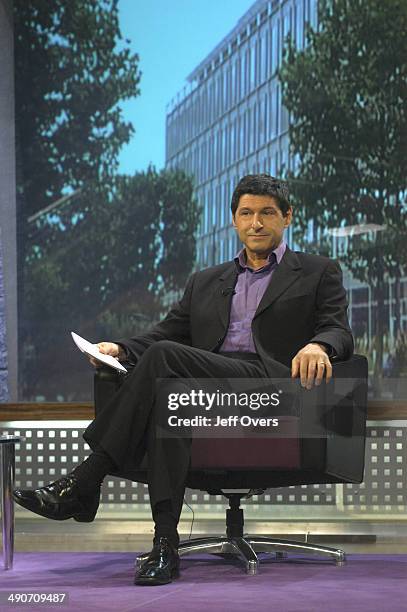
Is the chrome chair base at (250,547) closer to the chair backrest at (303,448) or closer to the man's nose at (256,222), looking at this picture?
the chair backrest at (303,448)

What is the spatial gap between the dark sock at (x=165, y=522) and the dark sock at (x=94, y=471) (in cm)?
19

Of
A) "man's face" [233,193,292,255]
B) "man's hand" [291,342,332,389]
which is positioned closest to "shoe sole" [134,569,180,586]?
"man's hand" [291,342,332,389]

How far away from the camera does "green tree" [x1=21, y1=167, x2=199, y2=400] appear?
486 centimetres

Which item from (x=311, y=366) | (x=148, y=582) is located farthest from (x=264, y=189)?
(x=148, y=582)

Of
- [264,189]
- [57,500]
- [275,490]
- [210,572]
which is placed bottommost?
[210,572]

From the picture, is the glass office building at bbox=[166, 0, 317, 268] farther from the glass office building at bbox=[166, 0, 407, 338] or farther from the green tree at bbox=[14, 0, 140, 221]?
the green tree at bbox=[14, 0, 140, 221]

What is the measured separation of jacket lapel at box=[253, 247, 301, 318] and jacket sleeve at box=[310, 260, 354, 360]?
95mm

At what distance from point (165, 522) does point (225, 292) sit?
91 cm

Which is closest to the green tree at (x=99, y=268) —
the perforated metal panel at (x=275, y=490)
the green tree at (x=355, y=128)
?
the green tree at (x=355, y=128)

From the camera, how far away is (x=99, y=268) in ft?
16.1

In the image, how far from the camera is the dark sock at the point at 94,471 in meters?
2.81

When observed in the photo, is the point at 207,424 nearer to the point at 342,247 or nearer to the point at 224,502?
the point at 224,502

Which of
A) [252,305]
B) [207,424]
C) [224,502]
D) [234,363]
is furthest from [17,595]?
[224,502]

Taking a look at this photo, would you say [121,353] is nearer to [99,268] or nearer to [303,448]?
[303,448]
